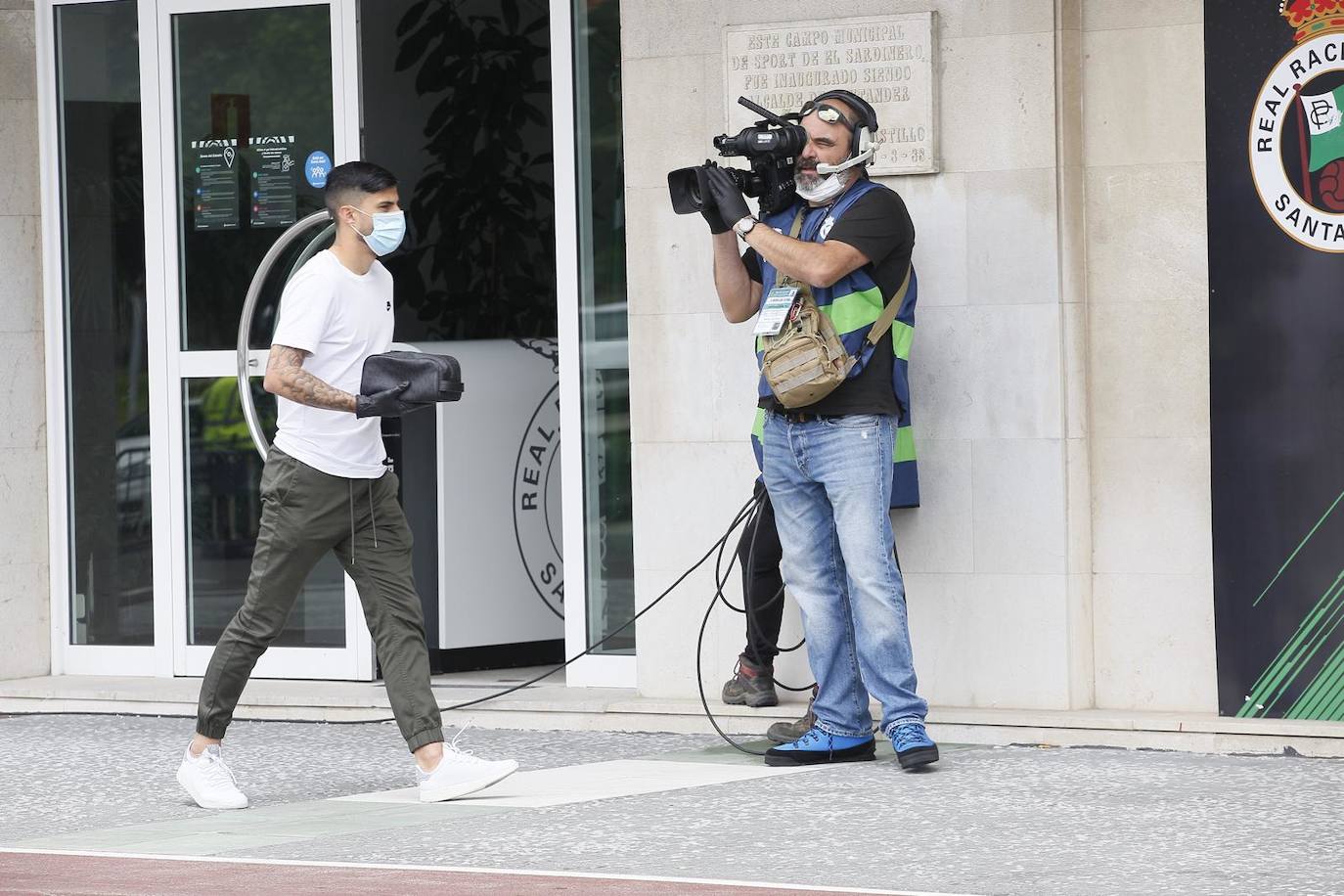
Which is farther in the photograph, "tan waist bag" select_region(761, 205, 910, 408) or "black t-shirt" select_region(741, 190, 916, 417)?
"black t-shirt" select_region(741, 190, 916, 417)

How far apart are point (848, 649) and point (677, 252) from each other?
6.17ft

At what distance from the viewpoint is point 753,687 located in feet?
26.2

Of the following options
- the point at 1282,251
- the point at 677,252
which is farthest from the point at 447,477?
the point at 1282,251

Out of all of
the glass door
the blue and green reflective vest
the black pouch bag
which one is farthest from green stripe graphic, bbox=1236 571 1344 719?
the glass door

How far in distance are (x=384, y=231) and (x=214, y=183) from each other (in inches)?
114

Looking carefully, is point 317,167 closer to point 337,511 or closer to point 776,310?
point 337,511

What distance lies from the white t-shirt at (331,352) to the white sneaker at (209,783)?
95 cm

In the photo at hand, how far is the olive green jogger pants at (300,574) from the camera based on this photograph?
21.7 ft

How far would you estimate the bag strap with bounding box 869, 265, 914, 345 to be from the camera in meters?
6.87

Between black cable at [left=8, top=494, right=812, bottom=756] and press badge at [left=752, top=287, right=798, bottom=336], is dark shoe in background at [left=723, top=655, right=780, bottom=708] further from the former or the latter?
press badge at [left=752, top=287, right=798, bottom=336]

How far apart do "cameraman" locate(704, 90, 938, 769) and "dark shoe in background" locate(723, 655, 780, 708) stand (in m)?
0.84

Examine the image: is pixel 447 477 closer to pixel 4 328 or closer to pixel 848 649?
pixel 4 328

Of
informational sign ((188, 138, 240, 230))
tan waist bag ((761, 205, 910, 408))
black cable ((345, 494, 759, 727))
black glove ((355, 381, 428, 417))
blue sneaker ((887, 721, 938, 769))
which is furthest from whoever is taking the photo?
informational sign ((188, 138, 240, 230))

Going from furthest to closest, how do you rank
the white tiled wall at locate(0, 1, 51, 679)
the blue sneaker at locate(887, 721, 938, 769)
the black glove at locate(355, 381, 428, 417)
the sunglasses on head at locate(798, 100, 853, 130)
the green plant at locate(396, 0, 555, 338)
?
the green plant at locate(396, 0, 555, 338) → the white tiled wall at locate(0, 1, 51, 679) → the sunglasses on head at locate(798, 100, 853, 130) → the blue sneaker at locate(887, 721, 938, 769) → the black glove at locate(355, 381, 428, 417)
